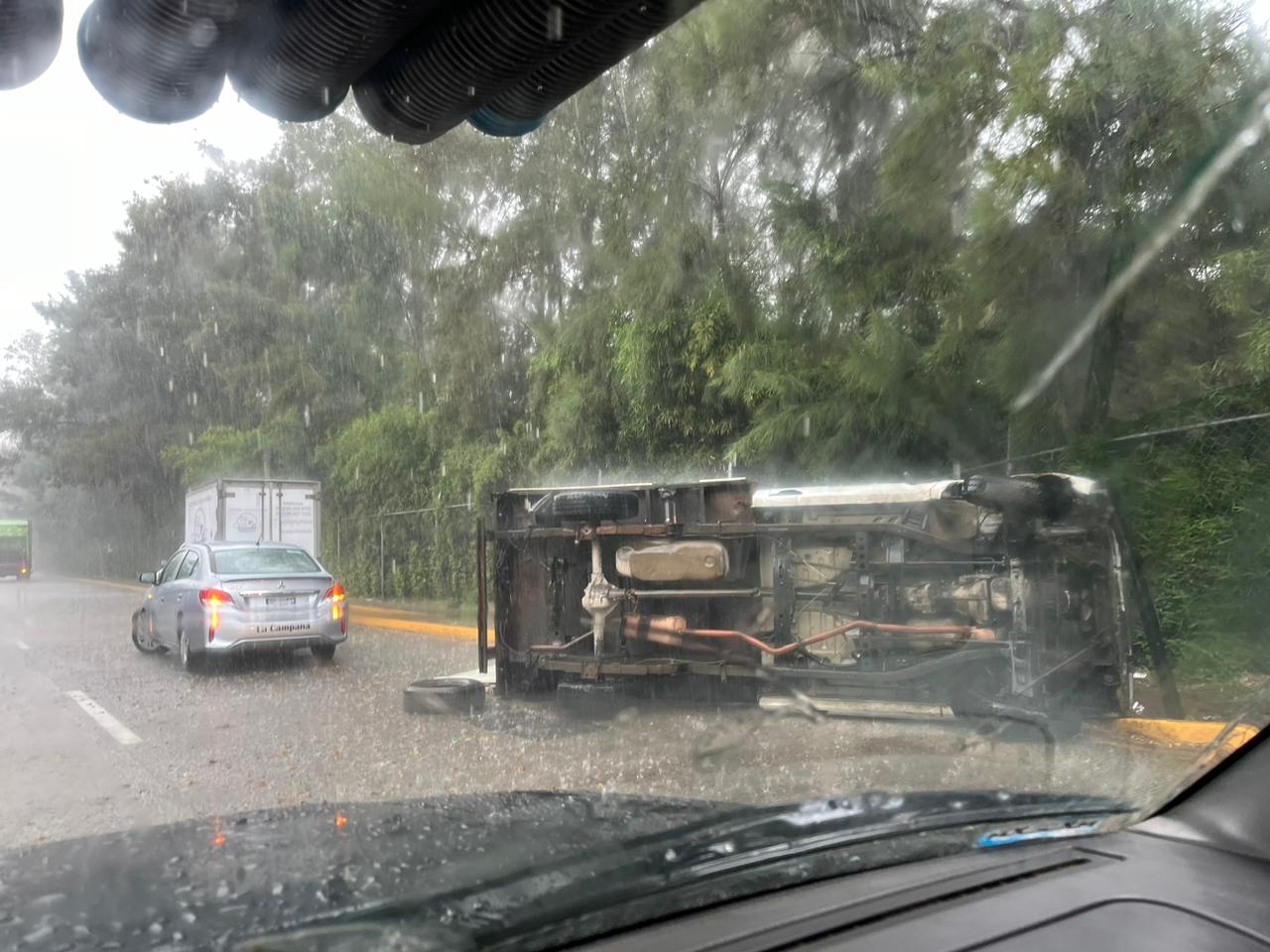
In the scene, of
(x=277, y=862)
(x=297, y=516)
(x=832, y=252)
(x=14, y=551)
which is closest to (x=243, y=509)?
(x=297, y=516)

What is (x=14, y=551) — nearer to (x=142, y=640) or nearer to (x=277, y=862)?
(x=142, y=640)

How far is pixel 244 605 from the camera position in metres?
11.2

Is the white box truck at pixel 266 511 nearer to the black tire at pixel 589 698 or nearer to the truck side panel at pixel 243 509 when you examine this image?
the truck side panel at pixel 243 509

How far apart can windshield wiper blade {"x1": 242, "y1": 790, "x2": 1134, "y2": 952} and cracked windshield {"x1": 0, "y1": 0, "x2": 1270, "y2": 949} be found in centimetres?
3

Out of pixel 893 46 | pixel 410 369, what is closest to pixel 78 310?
pixel 410 369

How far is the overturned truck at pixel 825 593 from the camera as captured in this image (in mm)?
7016

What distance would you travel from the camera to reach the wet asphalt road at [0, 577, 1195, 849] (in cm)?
568

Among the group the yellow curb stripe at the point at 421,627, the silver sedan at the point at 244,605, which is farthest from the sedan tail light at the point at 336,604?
the yellow curb stripe at the point at 421,627

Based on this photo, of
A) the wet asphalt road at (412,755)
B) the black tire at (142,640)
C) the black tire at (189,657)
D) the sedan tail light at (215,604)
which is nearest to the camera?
the wet asphalt road at (412,755)

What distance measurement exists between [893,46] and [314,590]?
7.86 metres

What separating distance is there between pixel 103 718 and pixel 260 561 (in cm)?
365

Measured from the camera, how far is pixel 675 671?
8078mm

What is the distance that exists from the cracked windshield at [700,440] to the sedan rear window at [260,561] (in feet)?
0.24

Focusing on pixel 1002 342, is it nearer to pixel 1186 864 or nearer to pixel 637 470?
pixel 637 470
